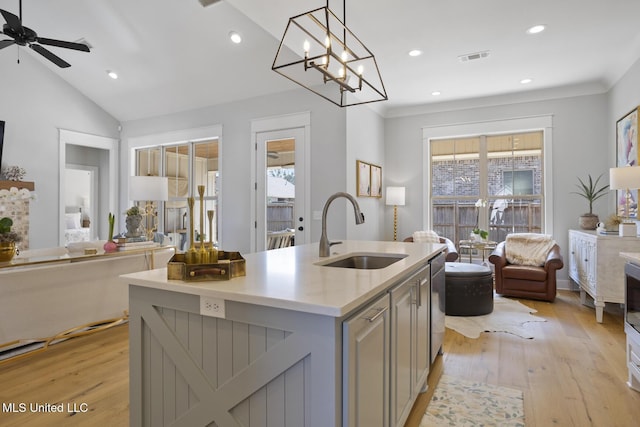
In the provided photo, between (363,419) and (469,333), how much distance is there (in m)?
2.47

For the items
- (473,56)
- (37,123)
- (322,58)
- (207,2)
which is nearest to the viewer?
(207,2)

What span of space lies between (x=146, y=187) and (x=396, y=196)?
3.58m

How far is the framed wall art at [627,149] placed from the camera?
12.6 ft

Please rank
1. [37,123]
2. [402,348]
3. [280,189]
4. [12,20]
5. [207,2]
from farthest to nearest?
[37,123] < [280,189] < [207,2] < [12,20] < [402,348]

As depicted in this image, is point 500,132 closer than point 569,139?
No

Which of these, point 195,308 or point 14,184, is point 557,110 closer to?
point 195,308

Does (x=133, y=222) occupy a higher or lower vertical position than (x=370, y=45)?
lower

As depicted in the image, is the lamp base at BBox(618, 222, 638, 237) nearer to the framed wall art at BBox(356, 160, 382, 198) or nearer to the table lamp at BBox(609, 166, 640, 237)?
the table lamp at BBox(609, 166, 640, 237)

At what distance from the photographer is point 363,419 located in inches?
50.9

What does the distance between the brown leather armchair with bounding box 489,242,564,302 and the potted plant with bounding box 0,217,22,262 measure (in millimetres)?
5041

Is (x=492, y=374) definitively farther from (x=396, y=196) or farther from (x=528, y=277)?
(x=396, y=196)

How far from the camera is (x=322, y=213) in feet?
10.1

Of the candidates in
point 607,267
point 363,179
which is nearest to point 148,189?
point 363,179

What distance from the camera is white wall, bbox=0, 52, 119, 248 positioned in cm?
536
